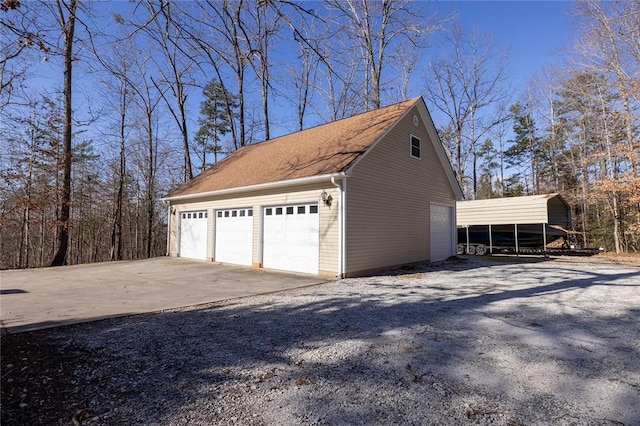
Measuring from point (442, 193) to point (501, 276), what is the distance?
17.3ft

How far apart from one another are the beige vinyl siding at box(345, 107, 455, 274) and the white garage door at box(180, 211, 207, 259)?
7258 mm

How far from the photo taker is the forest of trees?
4566 millimetres

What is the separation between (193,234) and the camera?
14.4 m

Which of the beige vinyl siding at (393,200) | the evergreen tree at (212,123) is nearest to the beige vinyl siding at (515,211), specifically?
the beige vinyl siding at (393,200)

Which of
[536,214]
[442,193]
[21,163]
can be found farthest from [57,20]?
[536,214]

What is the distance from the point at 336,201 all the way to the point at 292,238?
6.75 feet

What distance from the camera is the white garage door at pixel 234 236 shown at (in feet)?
37.9

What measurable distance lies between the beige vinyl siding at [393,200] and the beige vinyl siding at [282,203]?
41 cm

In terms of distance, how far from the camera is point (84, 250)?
24.0m

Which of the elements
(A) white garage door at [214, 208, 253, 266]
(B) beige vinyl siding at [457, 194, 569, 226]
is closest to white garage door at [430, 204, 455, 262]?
(B) beige vinyl siding at [457, 194, 569, 226]

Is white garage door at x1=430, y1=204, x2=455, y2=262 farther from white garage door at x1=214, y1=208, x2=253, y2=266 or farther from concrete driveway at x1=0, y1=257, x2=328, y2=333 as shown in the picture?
Answer: white garage door at x1=214, y1=208, x2=253, y2=266

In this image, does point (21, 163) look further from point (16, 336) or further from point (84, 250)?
point (16, 336)

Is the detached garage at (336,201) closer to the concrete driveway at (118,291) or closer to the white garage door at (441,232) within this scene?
the white garage door at (441,232)

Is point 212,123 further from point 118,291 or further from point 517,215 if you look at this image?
point 517,215
